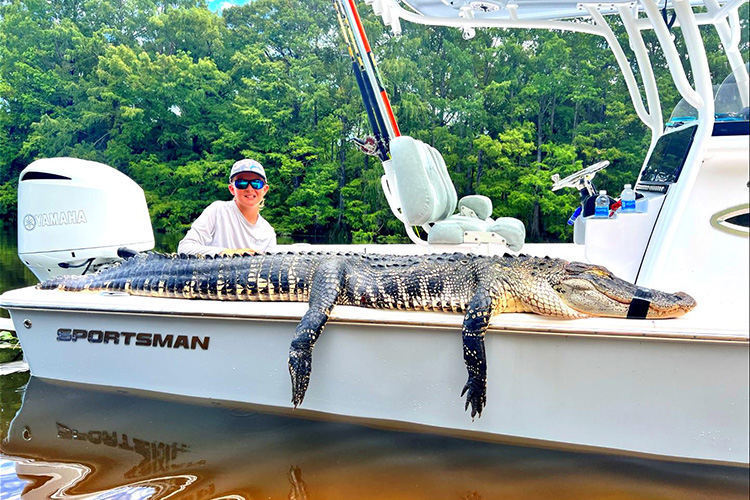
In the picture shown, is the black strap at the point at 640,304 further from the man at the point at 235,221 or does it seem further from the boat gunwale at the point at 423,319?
the man at the point at 235,221

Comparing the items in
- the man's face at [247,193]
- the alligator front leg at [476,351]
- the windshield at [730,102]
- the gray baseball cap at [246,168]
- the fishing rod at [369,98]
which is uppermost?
the fishing rod at [369,98]

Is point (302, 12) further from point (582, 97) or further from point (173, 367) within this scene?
point (173, 367)

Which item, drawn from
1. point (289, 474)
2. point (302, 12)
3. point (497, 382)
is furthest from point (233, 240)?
point (302, 12)

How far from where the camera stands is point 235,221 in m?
2.90

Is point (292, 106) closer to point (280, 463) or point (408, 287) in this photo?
point (408, 287)

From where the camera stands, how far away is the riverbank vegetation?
40.2ft

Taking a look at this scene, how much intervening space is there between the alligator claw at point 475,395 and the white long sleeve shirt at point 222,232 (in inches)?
60.8

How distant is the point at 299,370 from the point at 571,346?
1.00m

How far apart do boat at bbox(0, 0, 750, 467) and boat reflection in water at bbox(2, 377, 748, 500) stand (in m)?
0.09

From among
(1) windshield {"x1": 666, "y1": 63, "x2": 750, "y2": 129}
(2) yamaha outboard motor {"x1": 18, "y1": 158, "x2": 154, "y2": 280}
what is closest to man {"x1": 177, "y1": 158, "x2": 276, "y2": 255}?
(2) yamaha outboard motor {"x1": 18, "y1": 158, "x2": 154, "y2": 280}

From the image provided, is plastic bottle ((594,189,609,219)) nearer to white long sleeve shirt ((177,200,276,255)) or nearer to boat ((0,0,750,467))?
boat ((0,0,750,467))

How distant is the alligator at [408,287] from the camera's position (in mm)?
1808

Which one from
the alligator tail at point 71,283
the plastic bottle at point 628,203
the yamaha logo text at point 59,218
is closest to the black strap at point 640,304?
the plastic bottle at point 628,203

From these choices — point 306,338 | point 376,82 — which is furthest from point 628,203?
point 376,82
